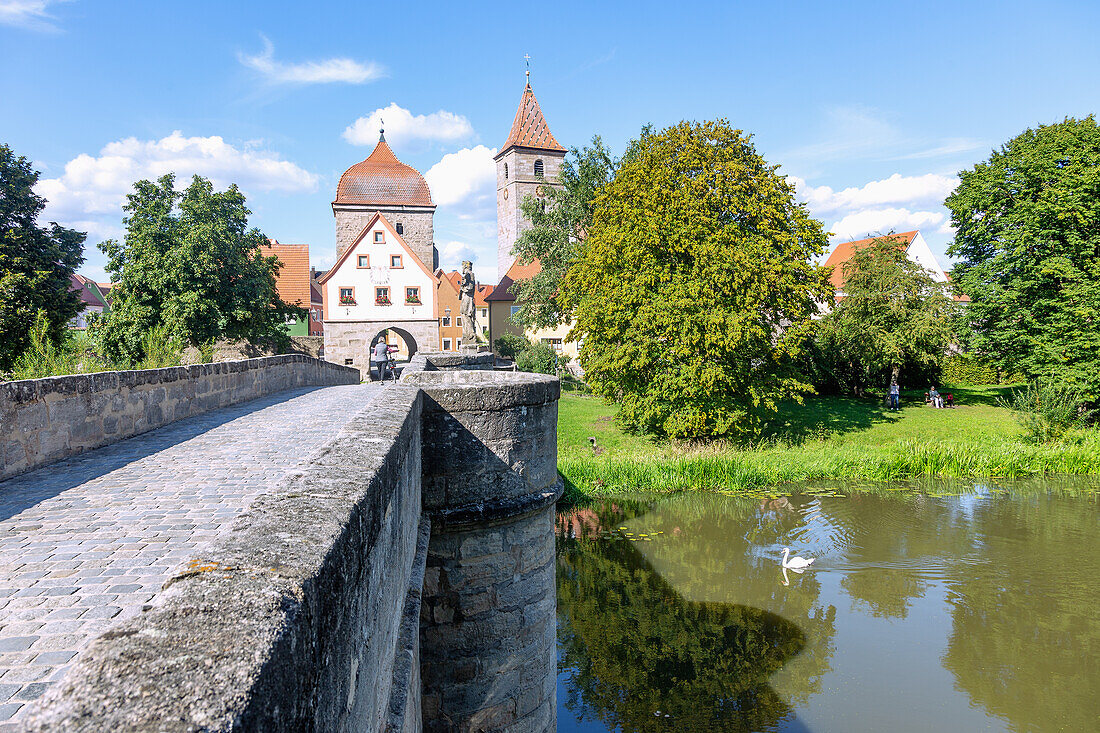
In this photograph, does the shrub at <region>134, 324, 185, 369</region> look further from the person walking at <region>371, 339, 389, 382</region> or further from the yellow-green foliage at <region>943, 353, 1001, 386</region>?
the yellow-green foliage at <region>943, 353, 1001, 386</region>

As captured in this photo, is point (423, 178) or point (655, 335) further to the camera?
point (423, 178)

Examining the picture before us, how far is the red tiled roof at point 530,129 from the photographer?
207ft

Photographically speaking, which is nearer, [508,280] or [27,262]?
[27,262]

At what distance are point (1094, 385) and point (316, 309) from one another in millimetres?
57088

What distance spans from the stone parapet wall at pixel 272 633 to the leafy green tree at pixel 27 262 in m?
20.1

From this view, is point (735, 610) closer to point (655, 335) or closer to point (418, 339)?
point (655, 335)

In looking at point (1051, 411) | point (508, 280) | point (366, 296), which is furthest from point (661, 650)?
point (508, 280)

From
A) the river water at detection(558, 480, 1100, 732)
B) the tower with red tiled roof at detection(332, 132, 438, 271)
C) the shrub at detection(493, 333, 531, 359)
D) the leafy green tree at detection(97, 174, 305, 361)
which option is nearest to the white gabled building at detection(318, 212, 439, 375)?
the shrub at detection(493, 333, 531, 359)

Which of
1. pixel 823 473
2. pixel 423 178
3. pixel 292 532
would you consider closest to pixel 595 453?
pixel 823 473

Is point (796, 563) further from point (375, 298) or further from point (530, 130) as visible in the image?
point (530, 130)

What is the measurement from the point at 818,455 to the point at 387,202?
40.5m

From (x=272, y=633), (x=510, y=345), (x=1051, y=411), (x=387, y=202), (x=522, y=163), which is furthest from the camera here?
(x=522, y=163)

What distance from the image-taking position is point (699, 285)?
21.9 m

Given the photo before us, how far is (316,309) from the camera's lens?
63562 mm
